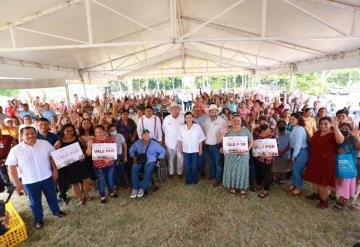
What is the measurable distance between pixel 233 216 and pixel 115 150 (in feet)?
6.92

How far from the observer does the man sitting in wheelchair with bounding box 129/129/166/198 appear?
401 centimetres

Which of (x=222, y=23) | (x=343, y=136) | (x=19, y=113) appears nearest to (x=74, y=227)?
(x=343, y=136)

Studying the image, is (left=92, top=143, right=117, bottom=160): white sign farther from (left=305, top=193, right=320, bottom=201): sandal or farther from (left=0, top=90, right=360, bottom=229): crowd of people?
(left=305, top=193, right=320, bottom=201): sandal

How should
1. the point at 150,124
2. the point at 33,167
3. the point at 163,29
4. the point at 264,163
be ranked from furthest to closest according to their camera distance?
the point at 163,29, the point at 150,124, the point at 264,163, the point at 33,167

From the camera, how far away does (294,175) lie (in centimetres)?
391

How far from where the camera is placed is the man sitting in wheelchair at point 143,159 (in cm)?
401

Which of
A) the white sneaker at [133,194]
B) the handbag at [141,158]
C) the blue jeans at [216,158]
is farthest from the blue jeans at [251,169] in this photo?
the white sneaker at [133,194]

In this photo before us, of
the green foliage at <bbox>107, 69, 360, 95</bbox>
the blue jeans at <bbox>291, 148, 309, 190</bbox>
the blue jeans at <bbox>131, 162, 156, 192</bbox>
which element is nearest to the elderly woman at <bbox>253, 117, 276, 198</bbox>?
the blue jeans at <bbox>291, 148, 309, 190</bbox>

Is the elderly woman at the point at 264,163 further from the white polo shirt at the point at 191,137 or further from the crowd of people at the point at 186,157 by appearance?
the white polo shirt at the point at 191,137

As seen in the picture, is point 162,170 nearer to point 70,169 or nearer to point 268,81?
point 70,169

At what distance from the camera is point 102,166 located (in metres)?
3.71

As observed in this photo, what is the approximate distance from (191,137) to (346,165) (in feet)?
7.81

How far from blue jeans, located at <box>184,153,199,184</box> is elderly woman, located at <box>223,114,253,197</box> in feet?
1.98

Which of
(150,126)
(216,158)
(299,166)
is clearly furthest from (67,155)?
(299,166)
